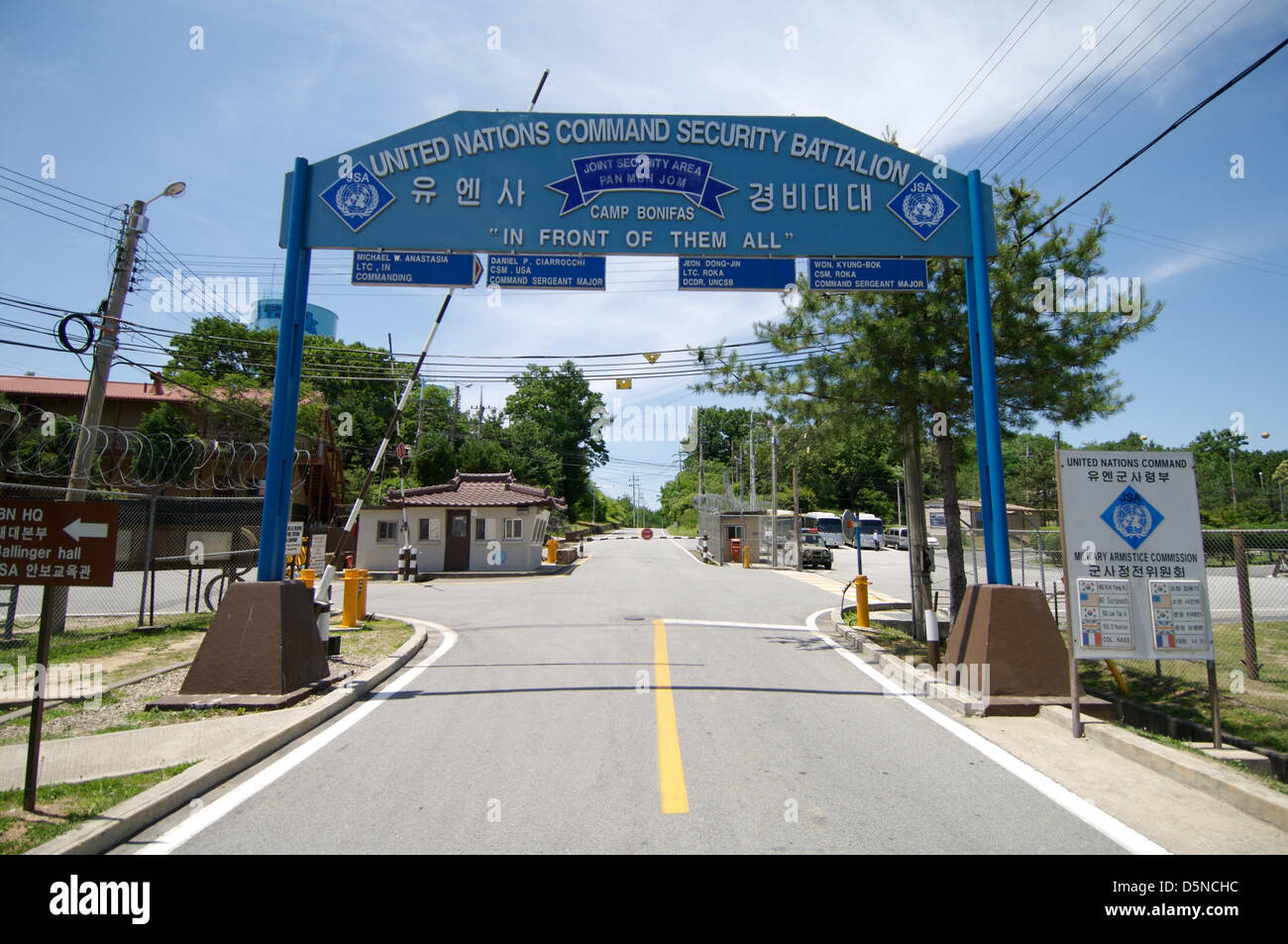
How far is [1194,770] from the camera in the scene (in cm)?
513

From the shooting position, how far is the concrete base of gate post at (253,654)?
24.2ft

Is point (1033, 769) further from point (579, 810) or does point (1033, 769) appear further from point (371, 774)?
point (371, 774)

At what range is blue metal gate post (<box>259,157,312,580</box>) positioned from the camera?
328 inches

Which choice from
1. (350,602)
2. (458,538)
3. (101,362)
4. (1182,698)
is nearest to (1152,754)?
(1182,698)

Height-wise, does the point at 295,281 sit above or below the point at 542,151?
below

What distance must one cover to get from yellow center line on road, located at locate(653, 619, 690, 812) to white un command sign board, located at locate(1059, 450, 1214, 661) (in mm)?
3713

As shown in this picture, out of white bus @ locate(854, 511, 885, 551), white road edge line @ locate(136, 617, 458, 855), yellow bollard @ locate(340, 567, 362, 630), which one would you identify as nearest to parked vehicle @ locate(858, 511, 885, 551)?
white bus @ locate(854, 511, 885, 551)

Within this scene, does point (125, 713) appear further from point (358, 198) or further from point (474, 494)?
point (474, 494)

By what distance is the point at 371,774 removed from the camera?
5324 millimetres

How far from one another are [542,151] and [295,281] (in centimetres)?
365

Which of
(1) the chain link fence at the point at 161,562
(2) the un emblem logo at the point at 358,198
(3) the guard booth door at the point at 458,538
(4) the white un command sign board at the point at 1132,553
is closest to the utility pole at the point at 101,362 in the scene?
(1) the chain link fence at the point at 161,562

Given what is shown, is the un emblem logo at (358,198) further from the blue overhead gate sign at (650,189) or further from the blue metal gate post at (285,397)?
the blue metal gate post at (285,397)

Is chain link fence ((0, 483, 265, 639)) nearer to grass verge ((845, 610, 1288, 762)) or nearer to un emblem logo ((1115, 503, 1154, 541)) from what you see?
un emblem logo ((1115, 503, 1154, 541))
